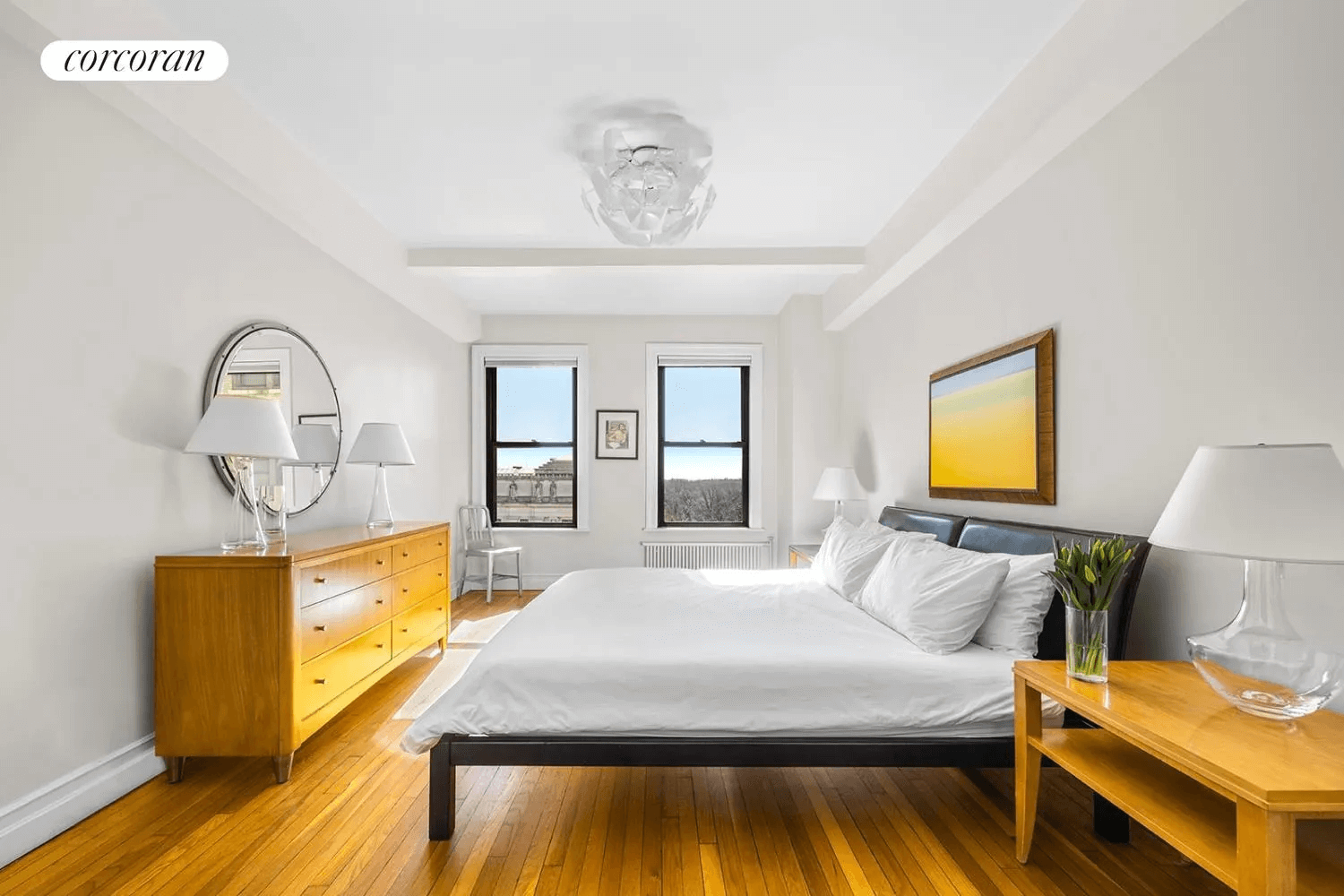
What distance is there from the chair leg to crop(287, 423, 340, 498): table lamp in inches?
84.4

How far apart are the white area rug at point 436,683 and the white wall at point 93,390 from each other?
1047mm

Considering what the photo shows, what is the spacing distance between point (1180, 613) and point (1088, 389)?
2.72 ft

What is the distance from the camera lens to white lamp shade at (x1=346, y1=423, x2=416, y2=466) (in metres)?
4.03

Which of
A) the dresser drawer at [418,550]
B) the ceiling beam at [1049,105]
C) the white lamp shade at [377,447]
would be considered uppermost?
the ceiling beam at [1049,105]

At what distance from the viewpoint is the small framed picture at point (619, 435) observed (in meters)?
6.50

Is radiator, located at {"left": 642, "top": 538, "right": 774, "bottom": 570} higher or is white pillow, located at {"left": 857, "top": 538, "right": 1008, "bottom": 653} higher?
white pillow, located at {"left": 857, "top": 538, "right": 1008, "bottom": 653}

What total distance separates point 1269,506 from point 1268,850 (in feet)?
2.08

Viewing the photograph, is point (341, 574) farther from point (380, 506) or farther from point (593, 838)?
point (593, 838)

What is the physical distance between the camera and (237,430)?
2.68 metres

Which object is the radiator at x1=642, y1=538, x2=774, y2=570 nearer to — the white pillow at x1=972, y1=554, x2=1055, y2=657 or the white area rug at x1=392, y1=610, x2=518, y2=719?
the white area rug at x1=392, y1=610, x2=518, y2=719

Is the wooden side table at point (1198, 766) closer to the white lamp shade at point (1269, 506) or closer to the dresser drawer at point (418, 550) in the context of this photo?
the white lamp shade at point (1269, 506)

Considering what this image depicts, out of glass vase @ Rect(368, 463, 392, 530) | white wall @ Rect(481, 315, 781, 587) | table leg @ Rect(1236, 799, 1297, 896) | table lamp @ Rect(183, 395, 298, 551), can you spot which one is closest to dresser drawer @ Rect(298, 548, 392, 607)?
table lamp @ Rect(183, 395, 298, 551)

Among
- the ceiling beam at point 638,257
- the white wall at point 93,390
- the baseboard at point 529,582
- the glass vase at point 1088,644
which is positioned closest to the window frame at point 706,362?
the baseboard at point 529,582

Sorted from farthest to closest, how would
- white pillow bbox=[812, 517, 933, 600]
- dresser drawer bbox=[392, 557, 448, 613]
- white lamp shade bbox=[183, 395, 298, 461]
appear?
dresser drawer bbox=[392, 557, 448, 613] < white pillow bbox=[812, 517, 933, 600] < white lamp shade bbox=[183, 395, 298, 461]
